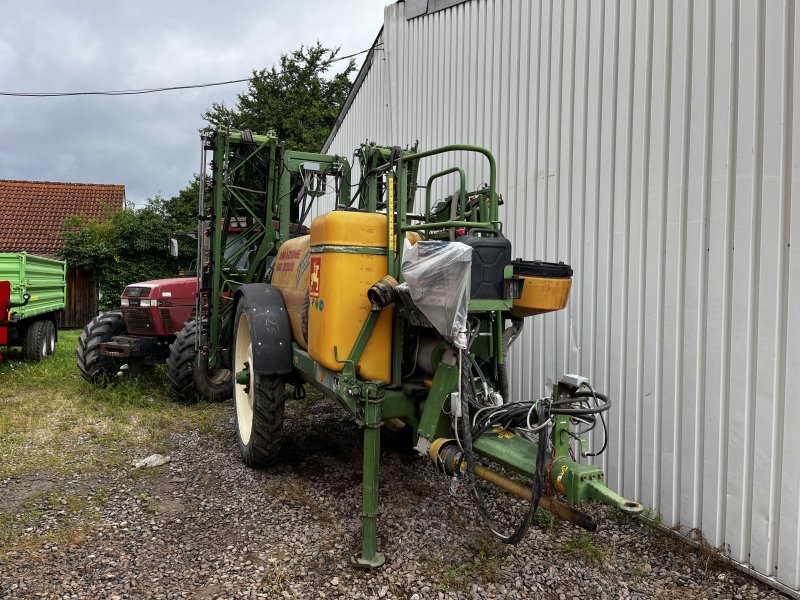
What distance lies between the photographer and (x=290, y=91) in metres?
26.6

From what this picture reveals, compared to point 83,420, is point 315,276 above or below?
above

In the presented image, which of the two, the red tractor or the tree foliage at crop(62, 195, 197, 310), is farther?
the tree foliage at crop(62, 195, 197, 310)

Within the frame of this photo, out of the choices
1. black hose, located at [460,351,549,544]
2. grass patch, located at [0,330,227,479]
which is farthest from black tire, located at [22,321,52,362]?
black hose, located at [460,351,549,544]

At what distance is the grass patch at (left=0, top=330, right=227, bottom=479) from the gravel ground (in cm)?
45

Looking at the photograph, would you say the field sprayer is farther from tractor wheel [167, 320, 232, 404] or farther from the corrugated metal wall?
tractor wheel [167, 320, 232, 404]

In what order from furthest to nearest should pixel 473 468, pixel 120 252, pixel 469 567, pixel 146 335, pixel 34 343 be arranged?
pixel 120 252, pixel 34 343, pixel 146 335, pixel 469 567, pixel 473 468

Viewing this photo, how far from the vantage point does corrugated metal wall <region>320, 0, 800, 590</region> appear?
3.00m

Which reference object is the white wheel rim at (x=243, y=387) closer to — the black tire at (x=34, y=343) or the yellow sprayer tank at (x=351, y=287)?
the yellow sprayer tank at (x=351, y=287)

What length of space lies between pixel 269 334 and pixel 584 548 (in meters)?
2.56

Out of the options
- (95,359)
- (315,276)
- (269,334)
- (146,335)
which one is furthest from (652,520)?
(95,359)

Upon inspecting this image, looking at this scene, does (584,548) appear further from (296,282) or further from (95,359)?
(95,359)

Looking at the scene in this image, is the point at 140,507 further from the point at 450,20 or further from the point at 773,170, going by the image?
the point at 450,20

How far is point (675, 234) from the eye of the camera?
3.56 metres

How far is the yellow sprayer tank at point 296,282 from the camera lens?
159 inches
